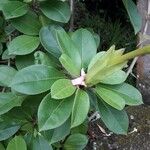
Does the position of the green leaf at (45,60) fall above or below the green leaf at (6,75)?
above

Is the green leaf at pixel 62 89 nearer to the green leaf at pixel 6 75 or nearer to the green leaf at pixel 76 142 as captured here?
the green leaf at pixel 6 75

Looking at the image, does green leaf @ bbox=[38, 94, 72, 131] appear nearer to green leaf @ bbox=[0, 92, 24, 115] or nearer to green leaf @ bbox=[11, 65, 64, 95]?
green leaf @ bbox=[11, 65, 64, 95]

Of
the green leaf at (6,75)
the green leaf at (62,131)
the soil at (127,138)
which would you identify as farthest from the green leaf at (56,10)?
the soil at (127,138)

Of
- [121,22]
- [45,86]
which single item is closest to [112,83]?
[45,86]

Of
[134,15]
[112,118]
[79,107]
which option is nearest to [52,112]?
[79,107]

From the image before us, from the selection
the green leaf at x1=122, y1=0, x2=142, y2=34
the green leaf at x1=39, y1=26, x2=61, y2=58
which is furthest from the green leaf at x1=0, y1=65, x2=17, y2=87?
the green leaf at x1=122, y1=0, x2=142, y2=34
